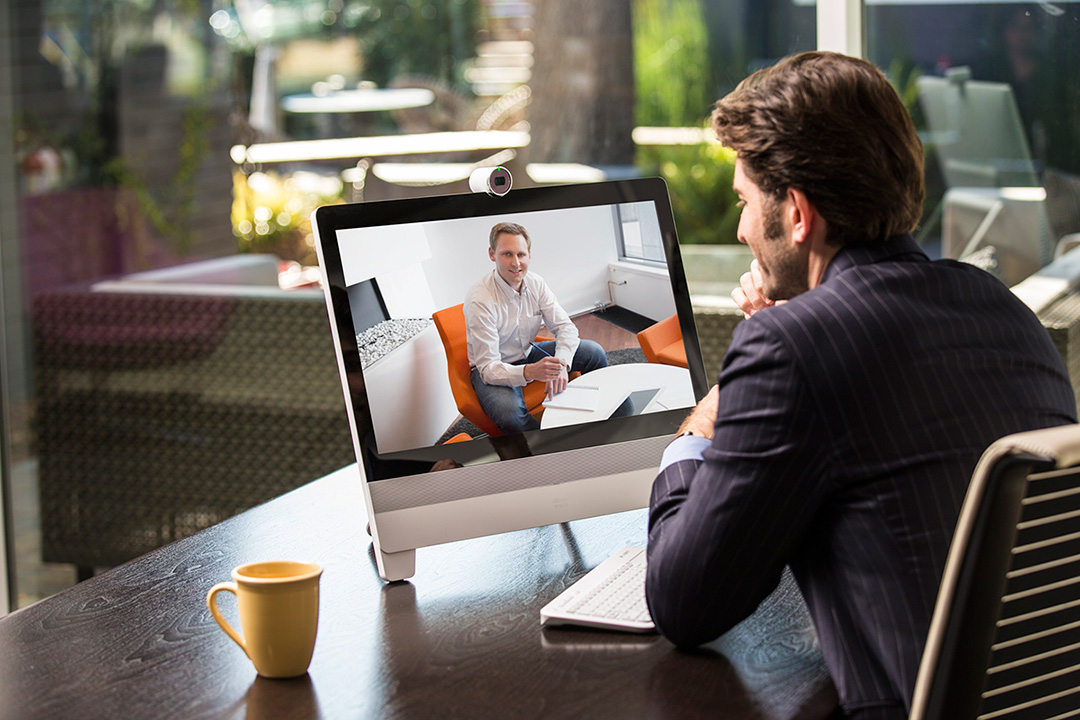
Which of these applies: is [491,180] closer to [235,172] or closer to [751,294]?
[751,294]

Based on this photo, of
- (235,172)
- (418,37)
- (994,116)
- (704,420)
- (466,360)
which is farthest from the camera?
(418,37)

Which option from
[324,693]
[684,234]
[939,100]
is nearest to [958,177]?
[939,100]

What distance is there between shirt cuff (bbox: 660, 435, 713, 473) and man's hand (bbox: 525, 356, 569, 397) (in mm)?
205

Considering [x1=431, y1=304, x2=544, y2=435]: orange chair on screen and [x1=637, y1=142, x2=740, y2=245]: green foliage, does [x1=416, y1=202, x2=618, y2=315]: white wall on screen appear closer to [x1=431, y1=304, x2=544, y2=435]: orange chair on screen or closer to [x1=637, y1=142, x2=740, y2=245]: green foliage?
[x1=431, y1=304, x2=544, y2=435]: orange chair on screen

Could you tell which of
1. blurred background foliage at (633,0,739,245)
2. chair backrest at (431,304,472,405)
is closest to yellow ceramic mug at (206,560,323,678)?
chair backrest at (431,304,472,405)

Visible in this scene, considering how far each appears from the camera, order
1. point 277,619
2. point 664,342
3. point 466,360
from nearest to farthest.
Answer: point 277,619, point 466,360, point 664,342

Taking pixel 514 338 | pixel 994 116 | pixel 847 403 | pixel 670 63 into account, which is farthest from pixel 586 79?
pixel 847 403

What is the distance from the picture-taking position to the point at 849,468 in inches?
37.7

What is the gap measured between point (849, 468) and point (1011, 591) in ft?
0.54

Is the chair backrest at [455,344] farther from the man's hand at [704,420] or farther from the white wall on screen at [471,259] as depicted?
the man's hand at [704,420]

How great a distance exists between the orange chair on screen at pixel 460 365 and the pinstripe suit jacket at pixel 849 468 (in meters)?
0.34

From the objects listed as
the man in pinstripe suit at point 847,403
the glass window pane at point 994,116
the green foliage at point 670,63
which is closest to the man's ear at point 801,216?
the man in pinstripe suit at point 847,403

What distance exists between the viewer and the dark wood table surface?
3.12 feet

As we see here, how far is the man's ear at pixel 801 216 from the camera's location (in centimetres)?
108
